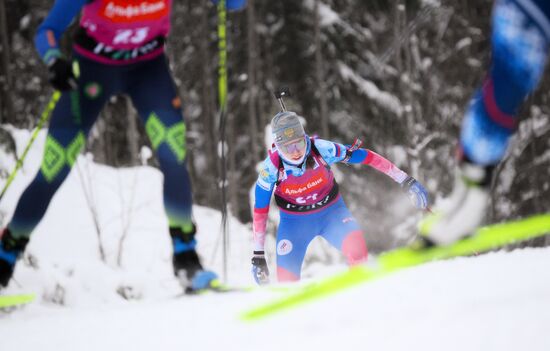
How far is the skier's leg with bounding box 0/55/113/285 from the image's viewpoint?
2623 mm

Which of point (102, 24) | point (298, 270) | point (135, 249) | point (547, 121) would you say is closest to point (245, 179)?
point (547, 121)

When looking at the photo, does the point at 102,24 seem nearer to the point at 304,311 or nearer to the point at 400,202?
the point at 304,311

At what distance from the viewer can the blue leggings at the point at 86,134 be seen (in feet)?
8.69

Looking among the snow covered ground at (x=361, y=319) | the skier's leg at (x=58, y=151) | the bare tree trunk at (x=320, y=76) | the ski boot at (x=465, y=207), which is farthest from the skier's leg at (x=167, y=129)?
the bare tree trunk at (x=320, y=76)

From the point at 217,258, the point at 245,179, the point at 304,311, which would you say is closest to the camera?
the point at 304,311

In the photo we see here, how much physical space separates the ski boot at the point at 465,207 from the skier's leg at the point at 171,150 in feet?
3.79

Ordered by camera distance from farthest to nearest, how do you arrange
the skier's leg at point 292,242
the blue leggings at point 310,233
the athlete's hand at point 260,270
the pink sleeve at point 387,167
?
1. the skier's leg at point 292,242
2. the blue leggings at point 310,233
3. the pink sleeve at point 387,167
4. the athlete's hand at point 260,270

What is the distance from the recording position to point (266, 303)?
194 cm

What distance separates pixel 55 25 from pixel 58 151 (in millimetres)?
655

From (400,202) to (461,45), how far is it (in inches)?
204

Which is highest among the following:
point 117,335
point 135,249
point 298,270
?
point 117,335

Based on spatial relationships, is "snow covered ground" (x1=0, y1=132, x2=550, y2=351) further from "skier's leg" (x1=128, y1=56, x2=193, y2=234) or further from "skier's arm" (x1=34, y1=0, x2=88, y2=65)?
"skier's arm" (x1=34, y1=0, x2=88, y2=65)

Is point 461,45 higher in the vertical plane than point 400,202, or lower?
higher

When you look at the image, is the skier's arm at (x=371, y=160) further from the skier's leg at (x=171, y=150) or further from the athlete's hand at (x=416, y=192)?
the skier's leg at (x=171, y=150)
